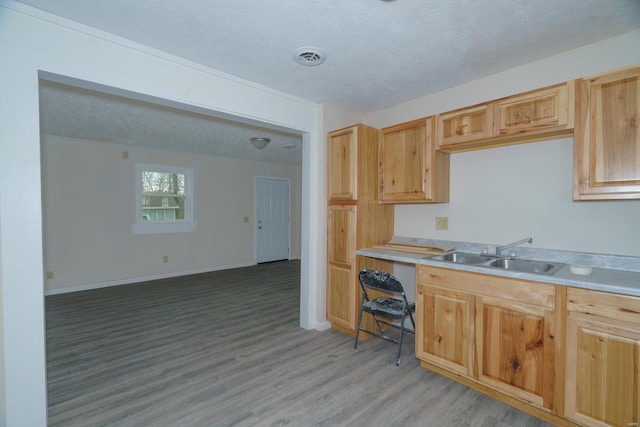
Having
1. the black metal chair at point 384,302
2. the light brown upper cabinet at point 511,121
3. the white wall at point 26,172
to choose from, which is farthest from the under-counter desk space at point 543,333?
the white wall at point 26,172

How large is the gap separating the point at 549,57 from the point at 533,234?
1.38 meters

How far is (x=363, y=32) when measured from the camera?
1923mm

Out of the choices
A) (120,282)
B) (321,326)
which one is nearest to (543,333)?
(321,326)

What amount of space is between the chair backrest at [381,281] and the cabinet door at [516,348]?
62 cm

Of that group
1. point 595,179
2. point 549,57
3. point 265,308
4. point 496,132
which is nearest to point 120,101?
point 265,308

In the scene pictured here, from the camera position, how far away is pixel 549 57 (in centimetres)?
224

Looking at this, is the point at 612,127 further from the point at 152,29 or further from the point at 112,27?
the point at 112,27

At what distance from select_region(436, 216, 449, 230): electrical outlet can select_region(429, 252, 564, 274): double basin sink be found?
323 millimetres

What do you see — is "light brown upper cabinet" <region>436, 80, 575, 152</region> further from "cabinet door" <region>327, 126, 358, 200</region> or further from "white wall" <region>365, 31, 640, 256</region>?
"cabinet door" <region>327, 126, 358, 200</region>

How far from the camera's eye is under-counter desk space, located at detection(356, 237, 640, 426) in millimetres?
1553

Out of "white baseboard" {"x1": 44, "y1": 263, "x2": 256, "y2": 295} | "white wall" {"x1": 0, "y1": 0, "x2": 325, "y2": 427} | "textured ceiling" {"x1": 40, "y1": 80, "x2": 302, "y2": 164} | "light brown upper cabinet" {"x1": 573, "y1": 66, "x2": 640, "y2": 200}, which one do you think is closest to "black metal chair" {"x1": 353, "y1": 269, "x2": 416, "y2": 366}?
"light brown upper cabinet" {"x1": 573, "y1": 66, "x2": 640, "y2": 200}

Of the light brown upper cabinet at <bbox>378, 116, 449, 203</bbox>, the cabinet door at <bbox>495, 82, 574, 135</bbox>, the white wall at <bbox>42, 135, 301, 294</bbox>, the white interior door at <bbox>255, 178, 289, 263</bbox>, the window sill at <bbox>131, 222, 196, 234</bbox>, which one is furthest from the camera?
the white interior door at <bbox>255, 178, 289, 263</bbox>

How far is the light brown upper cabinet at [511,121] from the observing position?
197 centimetres

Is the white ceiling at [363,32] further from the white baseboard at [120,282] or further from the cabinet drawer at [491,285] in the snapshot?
the white baseboard at [120,282]
